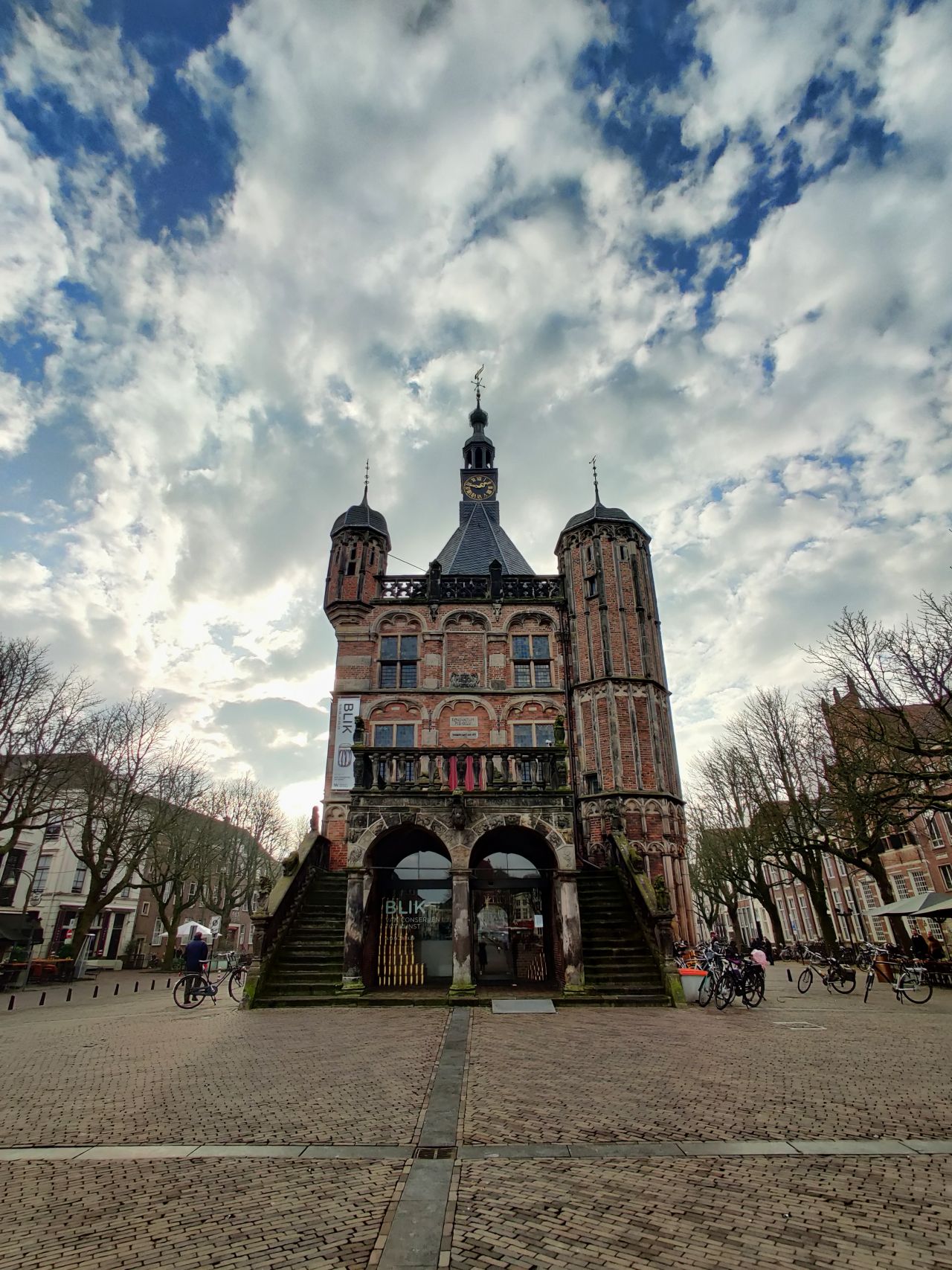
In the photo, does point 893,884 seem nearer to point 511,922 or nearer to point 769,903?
point 769,903

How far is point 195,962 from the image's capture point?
59.2 ft

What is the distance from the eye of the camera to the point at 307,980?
1568 cm

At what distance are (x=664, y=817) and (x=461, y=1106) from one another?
1640 centimetres

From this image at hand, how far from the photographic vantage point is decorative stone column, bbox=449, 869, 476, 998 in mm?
15320

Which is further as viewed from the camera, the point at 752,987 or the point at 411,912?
the point at 411,912

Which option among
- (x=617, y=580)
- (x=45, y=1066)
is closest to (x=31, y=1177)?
(x=45, y=1066)

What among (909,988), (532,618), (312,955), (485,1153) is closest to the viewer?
(485,1153)

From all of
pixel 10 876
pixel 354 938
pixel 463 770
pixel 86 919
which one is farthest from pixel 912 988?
pixel 10 876

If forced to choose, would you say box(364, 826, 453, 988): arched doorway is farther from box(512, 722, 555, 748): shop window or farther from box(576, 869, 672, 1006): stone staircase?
box(512, 722, 555, 748): shop window

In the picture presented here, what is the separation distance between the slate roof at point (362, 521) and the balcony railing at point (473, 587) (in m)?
2.18

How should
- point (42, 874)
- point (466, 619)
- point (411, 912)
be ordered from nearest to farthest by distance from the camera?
point (411, 912), point (466, 619), point (42, 874)

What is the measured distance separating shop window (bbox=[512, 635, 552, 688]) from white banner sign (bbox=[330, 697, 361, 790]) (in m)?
6.35

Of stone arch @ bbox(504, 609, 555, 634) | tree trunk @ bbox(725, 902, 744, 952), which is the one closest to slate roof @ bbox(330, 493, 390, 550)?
stone arch @ bbox(504, 609, 555, 634)

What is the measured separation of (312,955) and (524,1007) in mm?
5746
